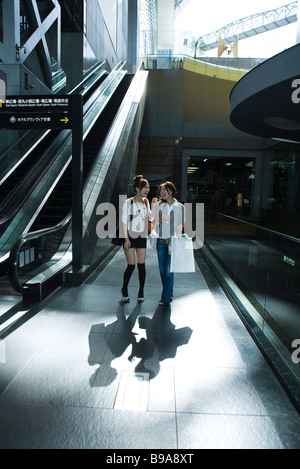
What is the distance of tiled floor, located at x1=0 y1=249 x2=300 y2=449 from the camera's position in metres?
2.06

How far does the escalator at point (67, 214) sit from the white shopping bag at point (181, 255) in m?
1.82

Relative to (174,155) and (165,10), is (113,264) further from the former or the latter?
(165,10)

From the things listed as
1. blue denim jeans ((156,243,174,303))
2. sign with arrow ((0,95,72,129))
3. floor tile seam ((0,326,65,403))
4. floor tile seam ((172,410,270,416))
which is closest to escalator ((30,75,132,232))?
sign with arrow ((0,95,72,129))

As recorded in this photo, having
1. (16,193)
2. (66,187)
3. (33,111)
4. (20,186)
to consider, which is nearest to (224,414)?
(33,111)

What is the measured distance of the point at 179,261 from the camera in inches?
162

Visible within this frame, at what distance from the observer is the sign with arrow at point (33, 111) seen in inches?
187

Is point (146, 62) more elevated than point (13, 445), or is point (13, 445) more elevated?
point (146, 62)

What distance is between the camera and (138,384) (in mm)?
2611

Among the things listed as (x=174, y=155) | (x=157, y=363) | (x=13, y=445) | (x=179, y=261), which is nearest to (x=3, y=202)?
(x=179, y=261)

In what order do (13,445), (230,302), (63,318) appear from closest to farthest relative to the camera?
1. (13,445)
2. (63,318)
3. (230,302)

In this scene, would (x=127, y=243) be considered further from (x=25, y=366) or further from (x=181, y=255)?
(x=25, y=366)

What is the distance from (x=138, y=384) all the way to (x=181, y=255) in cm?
184

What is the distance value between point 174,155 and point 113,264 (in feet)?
43.3

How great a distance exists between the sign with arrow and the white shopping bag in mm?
2394
